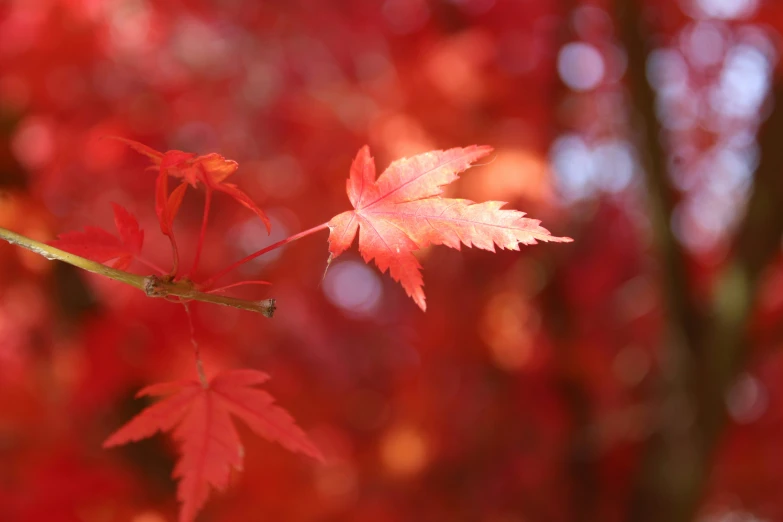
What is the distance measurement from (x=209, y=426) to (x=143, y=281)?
27 centimetres

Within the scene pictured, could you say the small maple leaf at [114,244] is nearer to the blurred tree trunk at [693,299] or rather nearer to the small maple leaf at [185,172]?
the small maple leaf at [185,172]

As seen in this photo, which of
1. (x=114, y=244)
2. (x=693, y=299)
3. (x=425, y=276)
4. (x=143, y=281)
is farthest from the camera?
(x=425, y=276)

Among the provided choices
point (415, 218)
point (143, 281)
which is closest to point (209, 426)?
point (143, 281)

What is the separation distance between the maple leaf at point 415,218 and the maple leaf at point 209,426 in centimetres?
24

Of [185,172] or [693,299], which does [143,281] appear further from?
[693,299]

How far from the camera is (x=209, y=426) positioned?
935mm

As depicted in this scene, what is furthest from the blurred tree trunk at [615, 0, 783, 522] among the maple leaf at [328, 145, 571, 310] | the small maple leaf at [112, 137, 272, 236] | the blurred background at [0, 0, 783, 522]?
the small maple leaf at [112, 137, 272, 236]

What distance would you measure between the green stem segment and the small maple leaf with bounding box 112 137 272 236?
0.09 metres

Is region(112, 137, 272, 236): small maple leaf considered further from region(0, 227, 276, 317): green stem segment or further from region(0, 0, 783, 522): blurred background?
region(0, 0, 783, 522): blurred background

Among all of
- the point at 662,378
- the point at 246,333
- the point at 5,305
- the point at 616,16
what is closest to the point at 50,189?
the point at 5,305

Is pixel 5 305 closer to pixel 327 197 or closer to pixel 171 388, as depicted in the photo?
pixel 327 197

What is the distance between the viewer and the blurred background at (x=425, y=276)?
2.31 m

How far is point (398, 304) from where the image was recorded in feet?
12.3

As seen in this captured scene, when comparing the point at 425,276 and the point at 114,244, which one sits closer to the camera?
the point at 114,244
